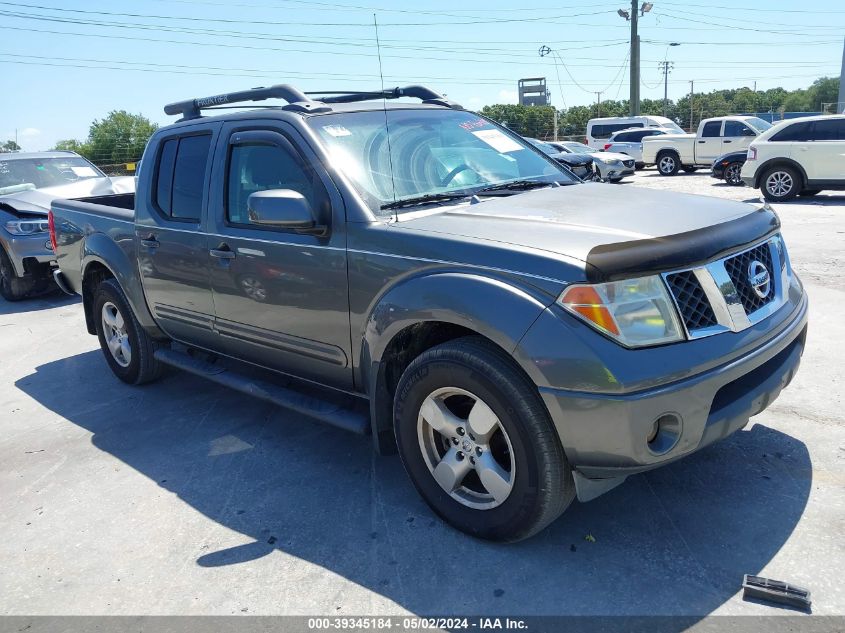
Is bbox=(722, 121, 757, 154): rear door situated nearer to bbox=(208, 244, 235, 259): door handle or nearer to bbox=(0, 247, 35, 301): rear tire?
bbox=(0, 247, 35, 301): rear tire

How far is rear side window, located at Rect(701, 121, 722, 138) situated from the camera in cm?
2188

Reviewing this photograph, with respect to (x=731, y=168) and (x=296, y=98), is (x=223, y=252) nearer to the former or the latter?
(x=296, y=98)

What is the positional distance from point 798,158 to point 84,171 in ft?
41.6

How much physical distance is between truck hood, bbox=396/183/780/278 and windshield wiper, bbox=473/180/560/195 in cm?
15

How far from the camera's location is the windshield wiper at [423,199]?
341 cm

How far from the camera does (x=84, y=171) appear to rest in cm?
1083

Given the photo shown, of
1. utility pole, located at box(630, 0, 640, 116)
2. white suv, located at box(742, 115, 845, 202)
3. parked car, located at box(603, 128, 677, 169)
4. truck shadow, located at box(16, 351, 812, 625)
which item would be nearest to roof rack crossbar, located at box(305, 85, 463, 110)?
truck shadow, located at box(16, 351, 812, 625)

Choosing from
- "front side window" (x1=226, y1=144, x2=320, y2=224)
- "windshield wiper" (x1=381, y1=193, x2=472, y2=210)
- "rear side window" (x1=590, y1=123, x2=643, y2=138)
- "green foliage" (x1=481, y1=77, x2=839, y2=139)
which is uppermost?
"green foliage" (x1=481, y1=77, x2=839, y2=139)

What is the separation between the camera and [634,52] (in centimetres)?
3469

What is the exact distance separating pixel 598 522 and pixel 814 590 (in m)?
0.87

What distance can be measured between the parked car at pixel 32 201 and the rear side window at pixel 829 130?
1228cm

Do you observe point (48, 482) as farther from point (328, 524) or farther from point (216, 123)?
point (216, 123)

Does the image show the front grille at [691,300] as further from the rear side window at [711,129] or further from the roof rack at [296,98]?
the rear side window at [711,129]

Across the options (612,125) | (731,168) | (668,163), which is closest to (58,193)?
(731,168)
